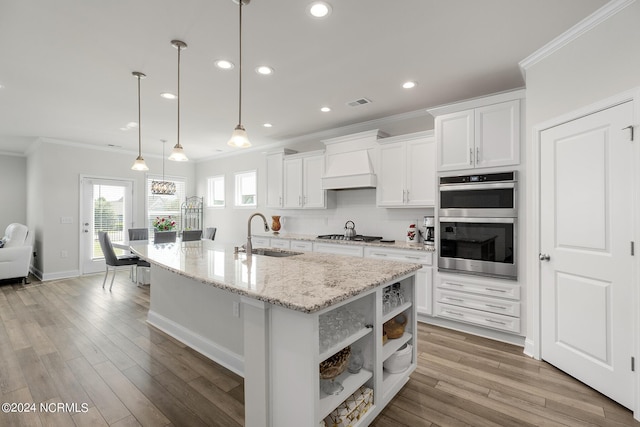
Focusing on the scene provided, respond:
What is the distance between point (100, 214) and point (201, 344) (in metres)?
5.19

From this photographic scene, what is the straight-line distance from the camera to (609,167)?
2.08 m

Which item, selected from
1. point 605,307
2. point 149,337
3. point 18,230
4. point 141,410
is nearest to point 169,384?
point 141,410

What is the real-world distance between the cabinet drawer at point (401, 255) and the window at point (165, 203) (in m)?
5.57

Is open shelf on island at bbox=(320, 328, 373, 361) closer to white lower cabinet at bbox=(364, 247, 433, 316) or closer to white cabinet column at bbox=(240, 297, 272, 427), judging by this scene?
white cabinet column at bbox=(240, 297, 272, 427)

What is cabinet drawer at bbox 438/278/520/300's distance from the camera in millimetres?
2912

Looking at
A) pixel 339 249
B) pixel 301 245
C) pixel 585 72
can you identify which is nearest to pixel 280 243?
pixel 301 245

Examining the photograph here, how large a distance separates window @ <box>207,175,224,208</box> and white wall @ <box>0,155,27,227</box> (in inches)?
157

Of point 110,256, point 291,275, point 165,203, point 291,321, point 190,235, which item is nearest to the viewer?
point 291,321

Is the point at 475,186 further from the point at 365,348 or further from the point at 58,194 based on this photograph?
the point at 58,194

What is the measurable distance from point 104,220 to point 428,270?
6.55 m

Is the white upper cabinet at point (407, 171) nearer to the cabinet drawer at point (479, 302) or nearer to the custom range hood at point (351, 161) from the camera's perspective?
the custom range hood at point (351, 161)

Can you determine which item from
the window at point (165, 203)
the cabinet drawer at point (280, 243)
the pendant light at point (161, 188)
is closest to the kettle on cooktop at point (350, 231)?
the cabinet drawer at point (280, 243)

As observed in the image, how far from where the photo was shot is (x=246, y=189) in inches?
261

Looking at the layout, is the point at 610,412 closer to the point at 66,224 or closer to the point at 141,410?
the point at 141,410
